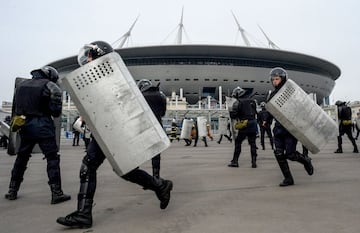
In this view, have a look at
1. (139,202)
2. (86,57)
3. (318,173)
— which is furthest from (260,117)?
(86,57)

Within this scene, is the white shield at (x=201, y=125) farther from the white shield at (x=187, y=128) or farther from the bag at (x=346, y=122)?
the bag at (x=346, y=122)

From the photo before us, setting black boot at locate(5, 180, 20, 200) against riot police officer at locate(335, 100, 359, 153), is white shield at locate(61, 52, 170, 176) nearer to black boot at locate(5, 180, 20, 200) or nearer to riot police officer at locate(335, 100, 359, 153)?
black boot at locate(5, 180, 20, 200)

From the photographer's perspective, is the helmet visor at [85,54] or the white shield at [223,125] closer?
the helmet visor at [85,54]

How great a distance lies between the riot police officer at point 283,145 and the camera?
4.36m

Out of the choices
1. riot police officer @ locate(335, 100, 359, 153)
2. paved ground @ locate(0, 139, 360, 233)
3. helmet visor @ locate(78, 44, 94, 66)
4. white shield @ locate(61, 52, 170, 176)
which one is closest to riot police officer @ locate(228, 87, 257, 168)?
paved ground @ locate(0, 139, 360, 233)

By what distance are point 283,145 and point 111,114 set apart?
2958mm

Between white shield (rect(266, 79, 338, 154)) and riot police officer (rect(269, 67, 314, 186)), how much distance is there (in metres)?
0.10

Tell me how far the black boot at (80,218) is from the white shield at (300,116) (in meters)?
2.90

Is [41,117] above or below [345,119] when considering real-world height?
above

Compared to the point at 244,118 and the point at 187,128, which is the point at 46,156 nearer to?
the point at 244,118

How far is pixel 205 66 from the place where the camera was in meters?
66.0

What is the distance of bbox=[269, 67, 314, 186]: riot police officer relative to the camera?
4359 mm

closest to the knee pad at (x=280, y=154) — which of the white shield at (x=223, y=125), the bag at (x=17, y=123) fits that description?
the bag at (x=17, y=123)

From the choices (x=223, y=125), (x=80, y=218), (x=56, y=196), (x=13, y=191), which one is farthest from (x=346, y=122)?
(x=223, y=125)
